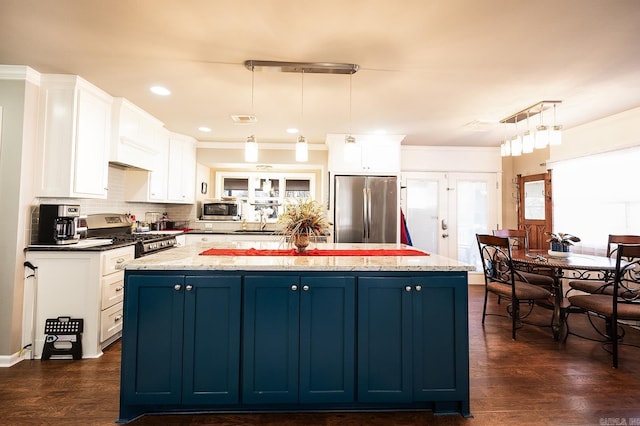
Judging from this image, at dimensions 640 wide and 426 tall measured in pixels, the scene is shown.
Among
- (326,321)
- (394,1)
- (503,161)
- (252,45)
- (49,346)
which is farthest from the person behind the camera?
(503,161)

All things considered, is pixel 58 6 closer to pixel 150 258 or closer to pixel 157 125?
pixel 150 258

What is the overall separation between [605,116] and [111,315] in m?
5.79

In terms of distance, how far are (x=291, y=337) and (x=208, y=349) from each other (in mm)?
501

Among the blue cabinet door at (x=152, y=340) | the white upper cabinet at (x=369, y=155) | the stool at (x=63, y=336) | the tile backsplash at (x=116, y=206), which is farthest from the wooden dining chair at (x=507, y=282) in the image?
the tile backsplash at (x=116, y=206)

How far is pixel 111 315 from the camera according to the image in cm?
283

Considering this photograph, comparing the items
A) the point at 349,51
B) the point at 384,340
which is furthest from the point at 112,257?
the point at 349,51

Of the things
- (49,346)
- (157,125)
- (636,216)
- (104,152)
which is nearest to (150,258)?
(49,346)

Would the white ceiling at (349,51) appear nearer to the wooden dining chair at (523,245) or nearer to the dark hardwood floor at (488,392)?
the wooden dining chair at (523,245)

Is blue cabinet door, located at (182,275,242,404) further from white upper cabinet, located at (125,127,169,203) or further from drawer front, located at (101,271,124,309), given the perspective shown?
white upper cabinet, located at (125,127,169,203)

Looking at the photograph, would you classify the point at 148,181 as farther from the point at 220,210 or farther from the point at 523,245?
the point at 523,245

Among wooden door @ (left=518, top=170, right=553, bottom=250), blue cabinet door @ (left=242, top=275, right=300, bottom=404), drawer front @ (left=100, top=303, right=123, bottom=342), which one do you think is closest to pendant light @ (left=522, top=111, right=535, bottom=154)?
wooden door @ (left=518, top=170, right=553, bottom=250)

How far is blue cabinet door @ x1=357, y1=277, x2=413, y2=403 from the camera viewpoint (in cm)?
186

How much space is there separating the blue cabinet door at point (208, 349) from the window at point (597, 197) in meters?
4.50

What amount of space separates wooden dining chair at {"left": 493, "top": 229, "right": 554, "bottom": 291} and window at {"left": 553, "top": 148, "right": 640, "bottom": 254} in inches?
28.8
